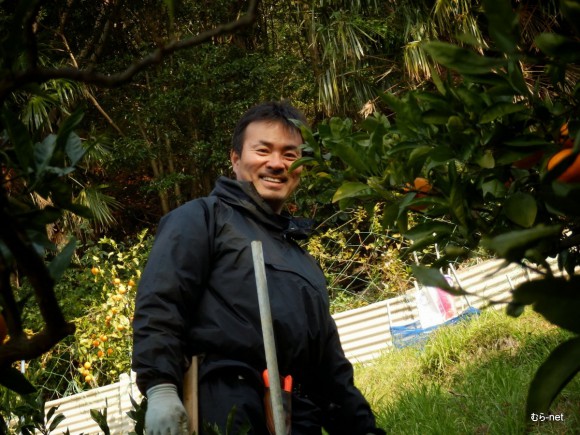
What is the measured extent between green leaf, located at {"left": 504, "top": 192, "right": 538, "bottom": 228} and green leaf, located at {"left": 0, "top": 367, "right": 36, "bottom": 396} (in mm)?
621

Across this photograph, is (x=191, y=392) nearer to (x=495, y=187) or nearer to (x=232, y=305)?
(x=232, y=305)

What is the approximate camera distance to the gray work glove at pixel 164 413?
185 centimetres

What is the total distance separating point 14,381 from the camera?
85 centimetres

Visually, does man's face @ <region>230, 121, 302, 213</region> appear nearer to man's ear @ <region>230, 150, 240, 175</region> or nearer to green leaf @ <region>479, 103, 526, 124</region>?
man's ear @ <region>230, 150, 240, 175</region>

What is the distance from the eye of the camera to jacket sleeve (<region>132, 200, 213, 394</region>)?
1941 mm

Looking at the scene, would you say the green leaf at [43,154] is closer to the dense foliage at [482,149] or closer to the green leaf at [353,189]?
the dense foliage at [482,149]

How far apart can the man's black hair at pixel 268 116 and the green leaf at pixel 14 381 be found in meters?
1.75

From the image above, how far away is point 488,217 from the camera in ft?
5.12

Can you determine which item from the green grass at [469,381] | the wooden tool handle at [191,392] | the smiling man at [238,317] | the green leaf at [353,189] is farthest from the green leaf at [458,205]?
the green grass at [469,381]

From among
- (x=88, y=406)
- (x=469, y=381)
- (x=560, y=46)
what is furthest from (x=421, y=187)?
(x=88, y=406)

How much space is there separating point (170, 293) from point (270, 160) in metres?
0.59

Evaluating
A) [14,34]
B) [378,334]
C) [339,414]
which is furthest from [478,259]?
[14,34]

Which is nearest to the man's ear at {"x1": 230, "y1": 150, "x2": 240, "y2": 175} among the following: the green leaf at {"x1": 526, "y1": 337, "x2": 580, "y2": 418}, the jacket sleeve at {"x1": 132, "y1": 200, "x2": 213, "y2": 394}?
the jacket sleeve at {"x1": 132, "y1": 200, "x2": 213, "y2": 394}

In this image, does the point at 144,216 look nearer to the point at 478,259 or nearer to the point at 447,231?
the point at 478,259
